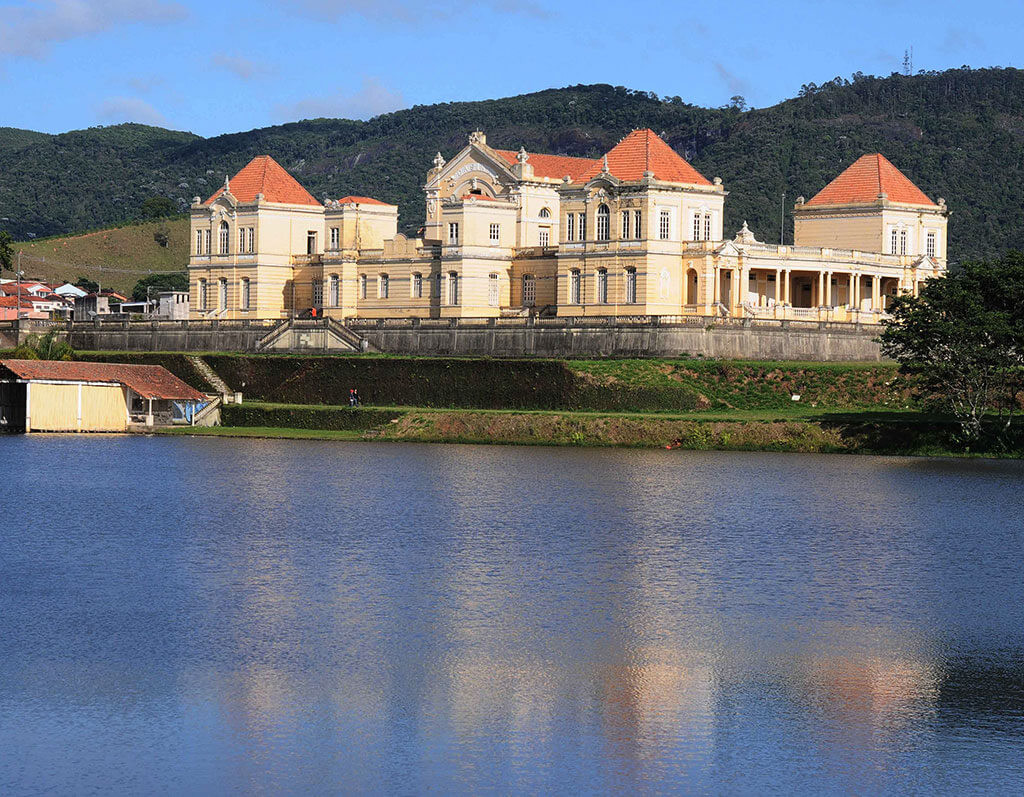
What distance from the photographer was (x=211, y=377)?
302 ft

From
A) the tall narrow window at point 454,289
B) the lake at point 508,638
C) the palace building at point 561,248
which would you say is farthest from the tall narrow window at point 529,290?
the lake at point 508,638

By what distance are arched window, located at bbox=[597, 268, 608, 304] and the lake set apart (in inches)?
1516

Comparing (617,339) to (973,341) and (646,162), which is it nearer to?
(646,162)

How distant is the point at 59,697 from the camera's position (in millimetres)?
26297

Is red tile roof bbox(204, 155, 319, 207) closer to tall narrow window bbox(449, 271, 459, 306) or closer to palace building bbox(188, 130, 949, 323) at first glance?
palace building bbox(188, 130, 949, 323)

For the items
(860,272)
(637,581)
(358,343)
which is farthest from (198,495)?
A: (860,272)

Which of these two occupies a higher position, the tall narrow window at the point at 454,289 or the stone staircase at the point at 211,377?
the tall narrow window at the point at 454,289

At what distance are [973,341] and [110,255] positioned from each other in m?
137

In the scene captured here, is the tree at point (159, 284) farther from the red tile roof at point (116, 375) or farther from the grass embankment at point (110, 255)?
the red tile roof at point (116, 375)

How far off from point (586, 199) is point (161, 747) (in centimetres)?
7445

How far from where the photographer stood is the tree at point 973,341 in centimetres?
6788

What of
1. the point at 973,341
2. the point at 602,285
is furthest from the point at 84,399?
the point at 973,341

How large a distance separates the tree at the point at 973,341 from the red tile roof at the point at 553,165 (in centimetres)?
3480

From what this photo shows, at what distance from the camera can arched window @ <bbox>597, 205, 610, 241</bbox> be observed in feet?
310
